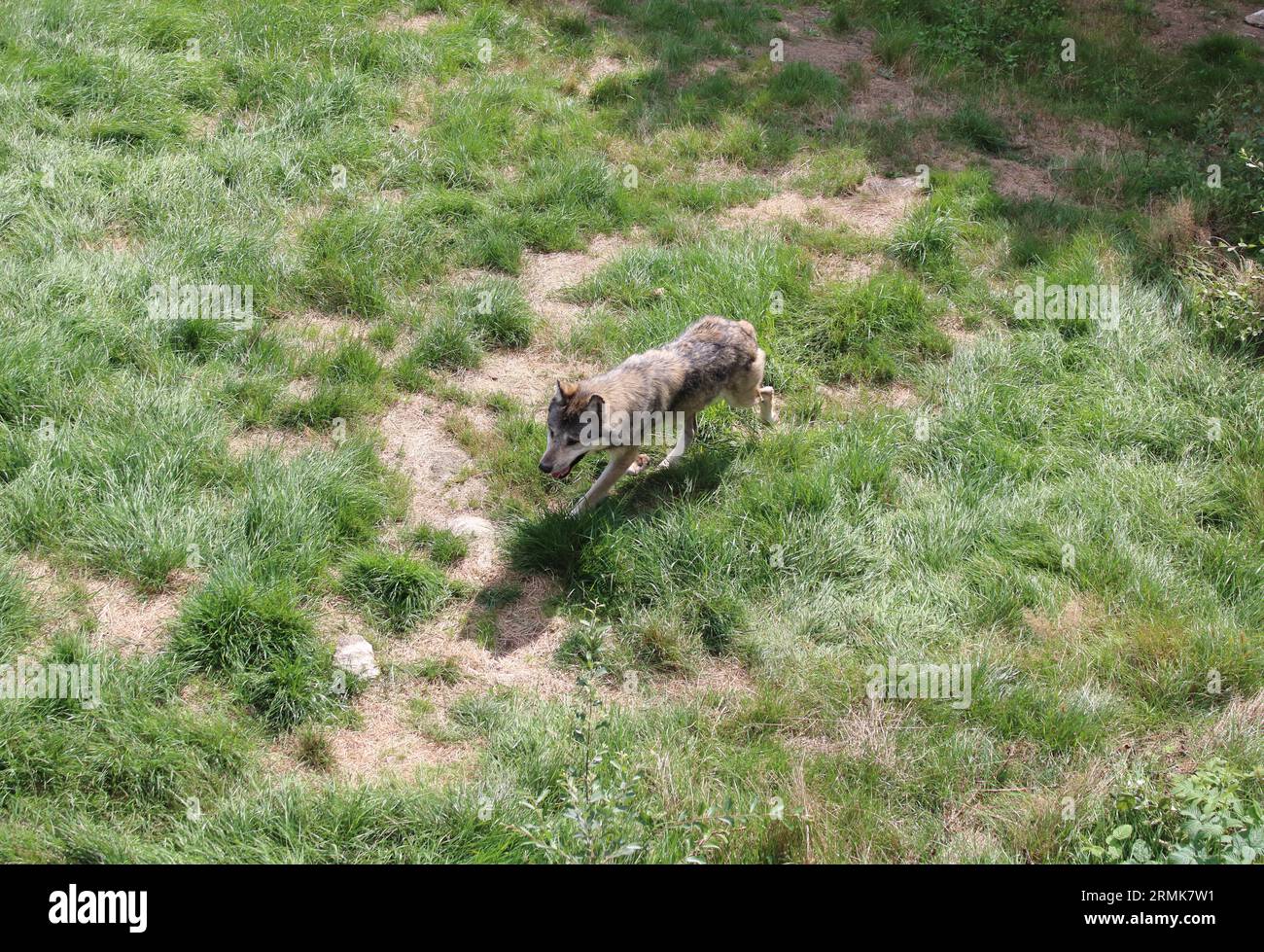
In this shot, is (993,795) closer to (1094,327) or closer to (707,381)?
(707,381)

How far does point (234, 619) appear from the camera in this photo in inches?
215

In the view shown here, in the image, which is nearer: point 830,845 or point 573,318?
point 830,845

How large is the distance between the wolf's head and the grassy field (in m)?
0.43

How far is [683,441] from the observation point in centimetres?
712

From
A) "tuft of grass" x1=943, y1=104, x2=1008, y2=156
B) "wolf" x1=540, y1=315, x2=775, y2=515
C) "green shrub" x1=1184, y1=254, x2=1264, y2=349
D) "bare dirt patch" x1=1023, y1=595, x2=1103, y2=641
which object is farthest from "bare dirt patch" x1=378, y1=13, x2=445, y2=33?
"bare dirt patch" x1=1023, y1=595, x2=1103, y2=641

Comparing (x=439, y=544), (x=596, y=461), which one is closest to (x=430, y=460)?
(x=439, y=544)

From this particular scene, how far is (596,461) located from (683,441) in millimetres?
641

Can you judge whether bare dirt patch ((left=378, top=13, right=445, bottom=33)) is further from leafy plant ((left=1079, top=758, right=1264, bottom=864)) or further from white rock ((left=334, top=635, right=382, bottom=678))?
leafy plant ((left=1079, top=758, right=1264, bottom=864))

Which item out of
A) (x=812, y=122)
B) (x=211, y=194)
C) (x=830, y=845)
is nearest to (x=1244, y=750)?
(x=830, y=845)

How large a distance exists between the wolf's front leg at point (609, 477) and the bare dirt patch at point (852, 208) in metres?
3.58

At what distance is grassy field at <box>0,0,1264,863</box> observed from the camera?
4859 millimetres

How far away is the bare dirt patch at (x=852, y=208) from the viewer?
9477mm

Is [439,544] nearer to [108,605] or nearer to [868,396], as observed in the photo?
[108,605]

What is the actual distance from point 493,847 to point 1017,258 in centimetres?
707
